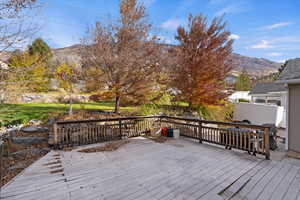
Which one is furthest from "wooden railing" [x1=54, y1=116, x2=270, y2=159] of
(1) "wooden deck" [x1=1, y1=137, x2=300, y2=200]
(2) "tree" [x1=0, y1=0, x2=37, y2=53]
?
(2) "tree" [x1=0, y1=0, x2=37, y2=53]

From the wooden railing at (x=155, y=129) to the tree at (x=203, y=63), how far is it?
121 inches

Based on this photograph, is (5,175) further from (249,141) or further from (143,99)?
(249,141)

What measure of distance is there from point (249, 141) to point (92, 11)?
27.1 feet

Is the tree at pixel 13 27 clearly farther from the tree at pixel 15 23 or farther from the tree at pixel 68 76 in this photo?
the tree at pixel 68 76

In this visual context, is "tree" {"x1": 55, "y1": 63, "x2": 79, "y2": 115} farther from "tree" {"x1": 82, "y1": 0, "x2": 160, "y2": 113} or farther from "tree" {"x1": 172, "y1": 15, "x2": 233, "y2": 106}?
"tree" {"x1": 172, "y1": 15, "x2": 233, "y2": 106}

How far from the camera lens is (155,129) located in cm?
688

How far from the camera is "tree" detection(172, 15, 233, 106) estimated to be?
28.5 ft

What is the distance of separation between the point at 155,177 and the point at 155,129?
4032 mm

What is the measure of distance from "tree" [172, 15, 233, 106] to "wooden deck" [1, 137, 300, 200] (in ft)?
16.7

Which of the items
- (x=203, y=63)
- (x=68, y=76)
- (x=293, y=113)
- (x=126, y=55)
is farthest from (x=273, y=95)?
(x=68, y=76)

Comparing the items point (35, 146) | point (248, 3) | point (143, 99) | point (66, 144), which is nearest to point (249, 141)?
point (143, 99)

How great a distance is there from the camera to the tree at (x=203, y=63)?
28.5ft

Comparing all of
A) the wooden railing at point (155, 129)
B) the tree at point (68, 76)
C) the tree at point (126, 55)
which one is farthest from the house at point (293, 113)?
the tree at point (68, 76)

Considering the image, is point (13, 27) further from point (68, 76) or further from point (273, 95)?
point (273, 95)
